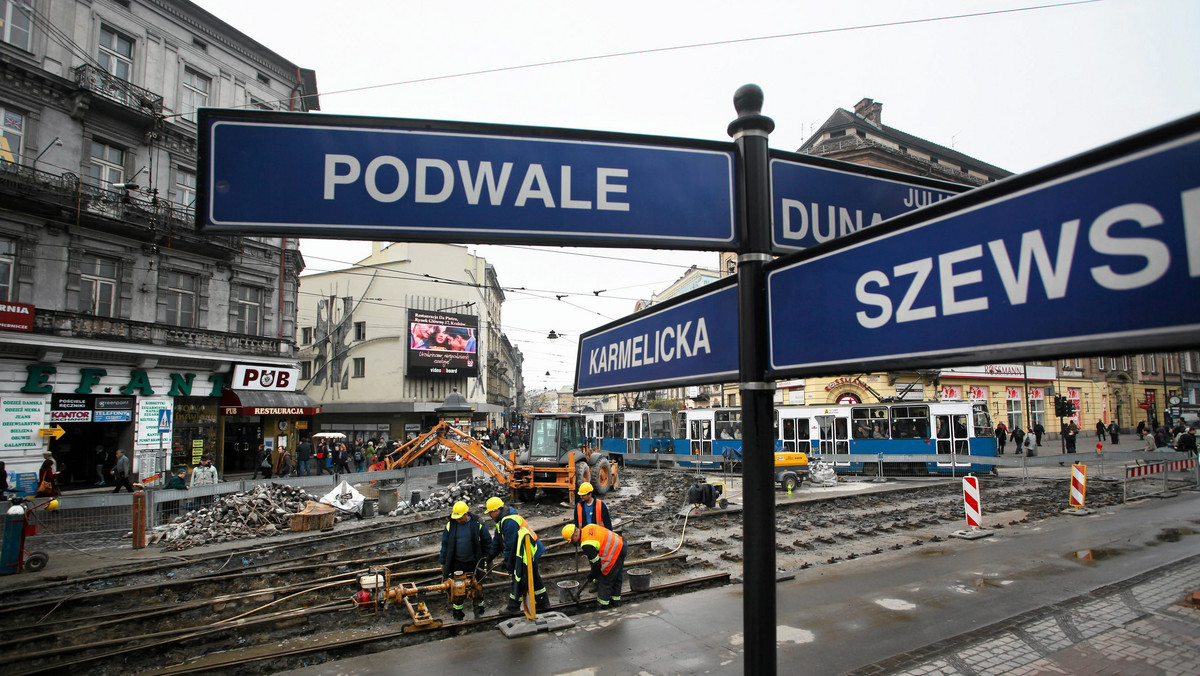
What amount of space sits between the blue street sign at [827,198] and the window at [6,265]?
24.5 metres

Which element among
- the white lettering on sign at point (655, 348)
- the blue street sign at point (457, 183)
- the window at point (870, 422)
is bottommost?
the window at point (870, 422)

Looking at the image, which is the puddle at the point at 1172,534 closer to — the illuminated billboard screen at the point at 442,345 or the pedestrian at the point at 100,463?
the pedestrian at the point at 100,463

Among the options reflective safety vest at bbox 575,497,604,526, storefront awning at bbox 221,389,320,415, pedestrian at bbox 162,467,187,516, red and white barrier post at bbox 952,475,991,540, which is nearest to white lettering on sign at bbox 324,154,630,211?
reflective safety vest at bbox 575,497,604,526

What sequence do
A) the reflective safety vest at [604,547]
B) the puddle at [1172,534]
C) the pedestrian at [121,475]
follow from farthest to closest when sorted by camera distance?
the pedestrian at [121,475], the puddle at [1172,534], the reflective safety vest at [604,547]

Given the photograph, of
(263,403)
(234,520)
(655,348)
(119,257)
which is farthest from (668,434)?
(655,348)

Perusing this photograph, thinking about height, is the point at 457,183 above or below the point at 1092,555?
above

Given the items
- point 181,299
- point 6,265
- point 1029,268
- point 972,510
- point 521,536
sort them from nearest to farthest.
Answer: point 1029,268 < point 521,536 < point 972,510 < point 6,265 < point 181,299

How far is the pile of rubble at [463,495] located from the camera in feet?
58.5

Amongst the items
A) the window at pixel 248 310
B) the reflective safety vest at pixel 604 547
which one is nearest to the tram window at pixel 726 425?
the reflective safety vest at pixel 604 547

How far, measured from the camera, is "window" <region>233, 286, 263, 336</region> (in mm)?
24884

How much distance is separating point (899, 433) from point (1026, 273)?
26.3 meters

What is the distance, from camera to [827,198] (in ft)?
8.21

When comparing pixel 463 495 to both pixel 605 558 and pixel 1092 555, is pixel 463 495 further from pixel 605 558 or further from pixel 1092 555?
pixel 1092 555

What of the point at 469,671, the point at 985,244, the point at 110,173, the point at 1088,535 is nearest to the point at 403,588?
the point at 469,671
